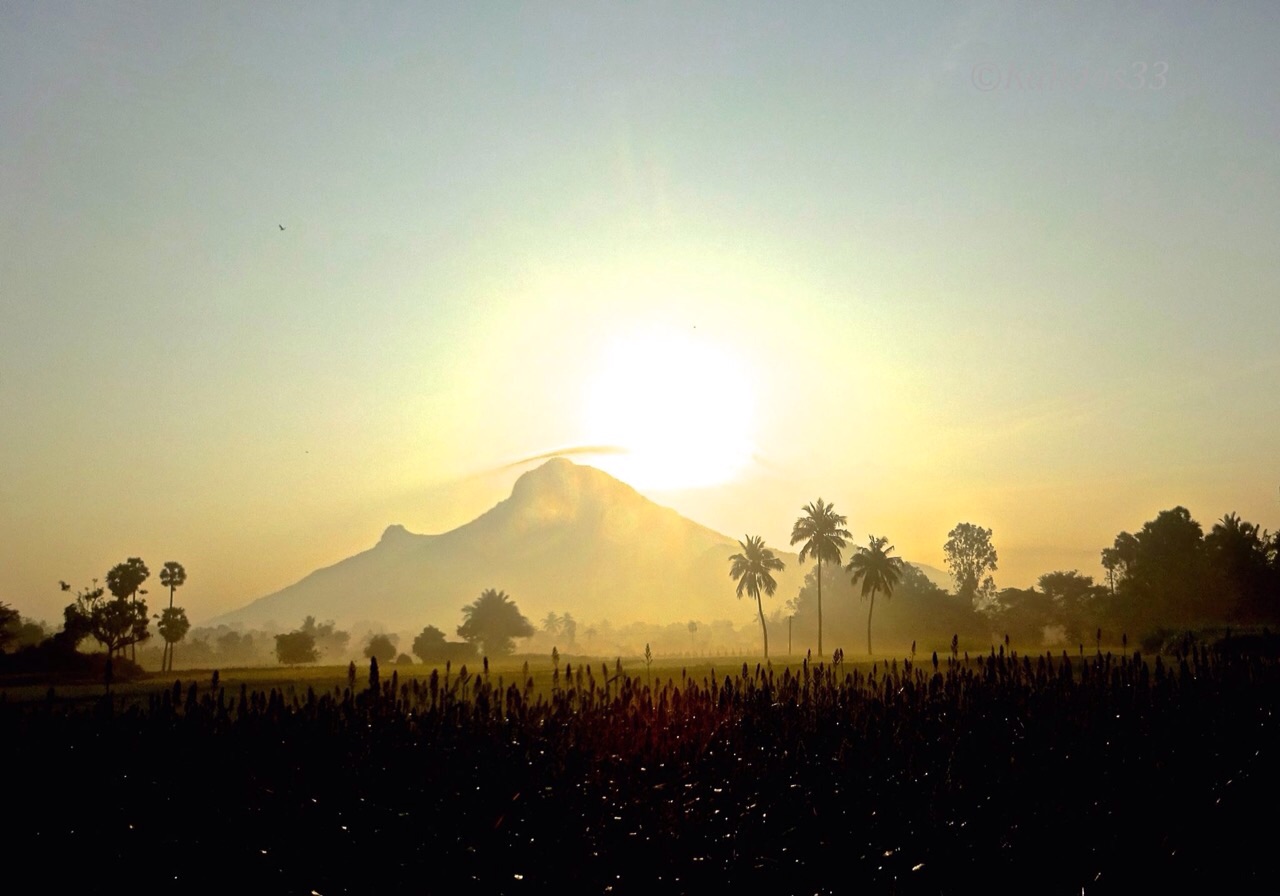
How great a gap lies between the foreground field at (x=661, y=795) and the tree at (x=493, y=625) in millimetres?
111105

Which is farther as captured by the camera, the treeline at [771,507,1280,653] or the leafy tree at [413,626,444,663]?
the leafy tree at [413,626,444,663]

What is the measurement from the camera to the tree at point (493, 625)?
119 m

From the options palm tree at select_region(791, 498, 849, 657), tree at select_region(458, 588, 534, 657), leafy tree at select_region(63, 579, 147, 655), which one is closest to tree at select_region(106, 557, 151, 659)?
leafy tree at select_region(63, 579, 147, 655)

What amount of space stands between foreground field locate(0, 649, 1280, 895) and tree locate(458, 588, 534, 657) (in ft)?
365

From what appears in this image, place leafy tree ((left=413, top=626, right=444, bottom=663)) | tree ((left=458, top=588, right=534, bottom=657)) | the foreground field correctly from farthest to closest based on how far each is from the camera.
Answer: tree ((left=458, top=588, right=534, bottom=657)), leafy tree ((left=413, top=626, right=444, bottom=663)), the foreground field

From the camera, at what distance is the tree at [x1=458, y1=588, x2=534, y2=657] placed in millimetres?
118938

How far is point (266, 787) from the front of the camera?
657 centimetres

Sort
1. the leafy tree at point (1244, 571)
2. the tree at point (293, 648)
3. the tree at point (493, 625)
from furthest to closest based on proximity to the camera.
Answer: the tree at point (493, 625), the tree at point (293, 648), the leafy tree at point (1244, 571)

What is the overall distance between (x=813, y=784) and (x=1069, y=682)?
6.64m

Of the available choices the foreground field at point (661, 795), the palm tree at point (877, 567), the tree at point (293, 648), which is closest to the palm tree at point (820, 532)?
the palm tree at point (877, 567)

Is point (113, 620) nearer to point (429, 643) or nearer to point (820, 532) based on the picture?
point (429, 643)

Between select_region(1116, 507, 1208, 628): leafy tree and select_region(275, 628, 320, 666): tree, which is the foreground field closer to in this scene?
select_region(1116, 507, 1208, 628): leafy tree

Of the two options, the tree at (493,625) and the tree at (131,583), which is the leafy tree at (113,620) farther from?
the tree at (493,625)

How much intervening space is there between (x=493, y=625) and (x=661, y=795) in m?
117
